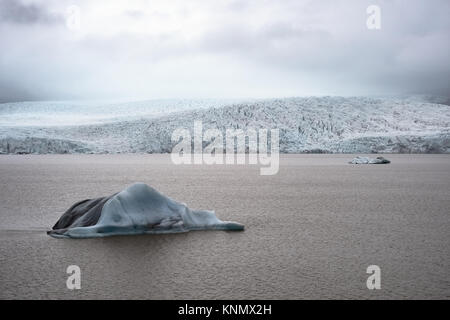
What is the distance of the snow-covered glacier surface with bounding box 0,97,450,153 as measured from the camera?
234 ft

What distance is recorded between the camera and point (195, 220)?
→ 8.34 m

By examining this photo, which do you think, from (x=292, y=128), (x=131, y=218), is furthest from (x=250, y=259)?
(x=292, y=128)

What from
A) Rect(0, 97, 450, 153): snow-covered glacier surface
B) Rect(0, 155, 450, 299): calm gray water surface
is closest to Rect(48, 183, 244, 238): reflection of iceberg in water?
Rect(0, 155, 450, 299): calm gray water surface

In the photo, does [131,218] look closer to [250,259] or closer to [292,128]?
[250,259]

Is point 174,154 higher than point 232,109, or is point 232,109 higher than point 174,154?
point 232,109

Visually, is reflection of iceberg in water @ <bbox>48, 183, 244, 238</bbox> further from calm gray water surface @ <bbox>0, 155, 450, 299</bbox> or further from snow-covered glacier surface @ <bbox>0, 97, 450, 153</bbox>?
snow-covered glacier surface @ <bbox>0, 97, 450, 153</bbox>

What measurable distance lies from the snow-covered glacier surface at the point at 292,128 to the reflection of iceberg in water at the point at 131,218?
66126mm

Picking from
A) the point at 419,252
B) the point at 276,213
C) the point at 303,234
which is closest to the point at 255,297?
the point at 419,252

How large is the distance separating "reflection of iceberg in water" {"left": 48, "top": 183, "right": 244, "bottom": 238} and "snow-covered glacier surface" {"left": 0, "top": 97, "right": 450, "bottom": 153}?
66.1 m

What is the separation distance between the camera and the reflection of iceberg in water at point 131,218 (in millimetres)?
7562

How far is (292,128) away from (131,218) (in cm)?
7199
